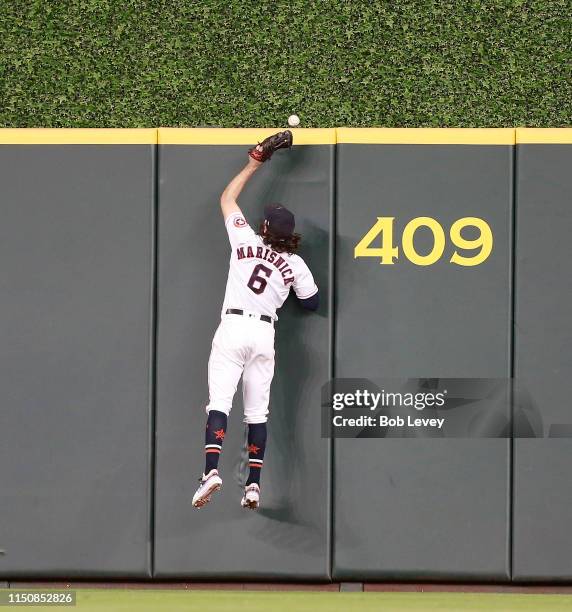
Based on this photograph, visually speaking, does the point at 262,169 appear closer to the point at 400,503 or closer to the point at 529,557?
the point at 400,503

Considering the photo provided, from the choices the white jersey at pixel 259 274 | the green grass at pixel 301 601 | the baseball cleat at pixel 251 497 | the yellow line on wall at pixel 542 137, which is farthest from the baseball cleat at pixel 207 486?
the yellow line on wall at pixel 542 137

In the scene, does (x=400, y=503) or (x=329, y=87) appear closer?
(x=400, y=503)

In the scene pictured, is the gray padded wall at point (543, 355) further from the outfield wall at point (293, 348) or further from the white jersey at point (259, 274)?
the white jersey at point (259, 274)

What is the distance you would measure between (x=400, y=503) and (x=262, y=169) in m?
1.96

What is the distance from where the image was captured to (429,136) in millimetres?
5973

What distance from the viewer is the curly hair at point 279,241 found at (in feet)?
19.1

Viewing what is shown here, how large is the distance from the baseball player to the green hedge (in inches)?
56.7

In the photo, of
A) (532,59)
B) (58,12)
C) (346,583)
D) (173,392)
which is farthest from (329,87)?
(346,583)

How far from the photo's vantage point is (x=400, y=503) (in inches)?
234

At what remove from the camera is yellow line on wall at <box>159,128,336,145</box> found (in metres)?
5.96

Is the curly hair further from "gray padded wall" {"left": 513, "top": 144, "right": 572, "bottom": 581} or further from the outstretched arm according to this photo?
"gray padded wall" {"left": 513, "top": 144, "right": 572, "bottom": 581}

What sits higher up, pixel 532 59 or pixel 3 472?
pixel 532 59

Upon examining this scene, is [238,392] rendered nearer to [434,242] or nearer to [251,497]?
[251,497]
